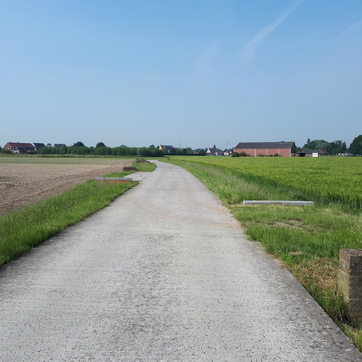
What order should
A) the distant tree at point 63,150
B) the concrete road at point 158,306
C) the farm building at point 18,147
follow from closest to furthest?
the concrete road at point 158,306 < the distant tree at point 63,150 < the farm building at point 18,147

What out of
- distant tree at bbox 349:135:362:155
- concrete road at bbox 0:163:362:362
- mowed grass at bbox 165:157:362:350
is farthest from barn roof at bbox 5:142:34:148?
concrete road at bbox 0:163:362:362

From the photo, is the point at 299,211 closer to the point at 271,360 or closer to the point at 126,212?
the point at 126,212

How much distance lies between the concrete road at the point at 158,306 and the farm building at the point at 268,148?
468ft

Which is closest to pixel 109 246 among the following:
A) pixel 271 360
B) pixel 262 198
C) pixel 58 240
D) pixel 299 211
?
pixel 58 240

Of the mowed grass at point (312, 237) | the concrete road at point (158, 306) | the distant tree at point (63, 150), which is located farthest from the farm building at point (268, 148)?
the concrete road at point (158, 306)

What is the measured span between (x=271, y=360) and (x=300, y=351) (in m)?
0.36

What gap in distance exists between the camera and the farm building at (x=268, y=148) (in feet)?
472

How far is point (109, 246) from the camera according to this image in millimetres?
7223

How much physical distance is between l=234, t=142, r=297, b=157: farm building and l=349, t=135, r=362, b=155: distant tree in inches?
1700

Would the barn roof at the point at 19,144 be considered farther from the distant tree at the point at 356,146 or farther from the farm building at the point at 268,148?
the distant tree at the point at 356,146

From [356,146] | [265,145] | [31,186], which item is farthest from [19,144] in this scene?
[31,186]

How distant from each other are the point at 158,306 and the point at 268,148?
149592 mm

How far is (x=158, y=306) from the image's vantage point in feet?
14.1

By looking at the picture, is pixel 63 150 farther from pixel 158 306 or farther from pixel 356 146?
pixel 158 306
